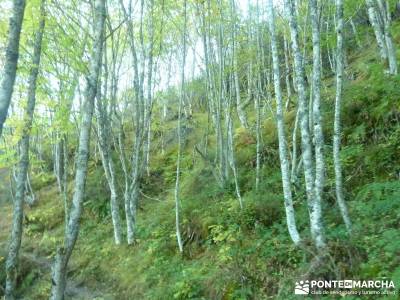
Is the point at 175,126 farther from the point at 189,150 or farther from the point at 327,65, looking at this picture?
the point at 327,65

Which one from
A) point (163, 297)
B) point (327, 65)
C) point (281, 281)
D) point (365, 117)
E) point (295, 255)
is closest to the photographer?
point (281, 281)

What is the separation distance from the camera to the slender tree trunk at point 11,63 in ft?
14.3

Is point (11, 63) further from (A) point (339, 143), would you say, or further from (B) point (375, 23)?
(B) point (375, 23)

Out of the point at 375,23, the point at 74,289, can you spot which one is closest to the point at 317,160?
the point at 375,23

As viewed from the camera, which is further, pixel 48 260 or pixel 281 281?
pixel 48 260

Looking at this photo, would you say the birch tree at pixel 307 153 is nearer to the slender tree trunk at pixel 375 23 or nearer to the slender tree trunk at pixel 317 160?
the slender tree trunk at pixel 317 160

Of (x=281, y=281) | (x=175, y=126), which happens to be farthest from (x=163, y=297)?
(x=175, y=126)

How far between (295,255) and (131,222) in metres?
6.16

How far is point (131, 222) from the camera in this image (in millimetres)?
11531

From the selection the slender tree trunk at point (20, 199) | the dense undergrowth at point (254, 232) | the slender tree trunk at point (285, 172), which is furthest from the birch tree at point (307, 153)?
the slender tree trunk at point (20, 199)

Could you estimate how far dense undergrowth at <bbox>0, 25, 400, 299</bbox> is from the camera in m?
5.82

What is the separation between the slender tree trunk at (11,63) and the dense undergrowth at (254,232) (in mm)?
4540

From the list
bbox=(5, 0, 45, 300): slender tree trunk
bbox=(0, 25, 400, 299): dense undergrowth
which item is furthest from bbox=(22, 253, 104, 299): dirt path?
bbox=(5, 0, 45, 300): slender tree trunk
